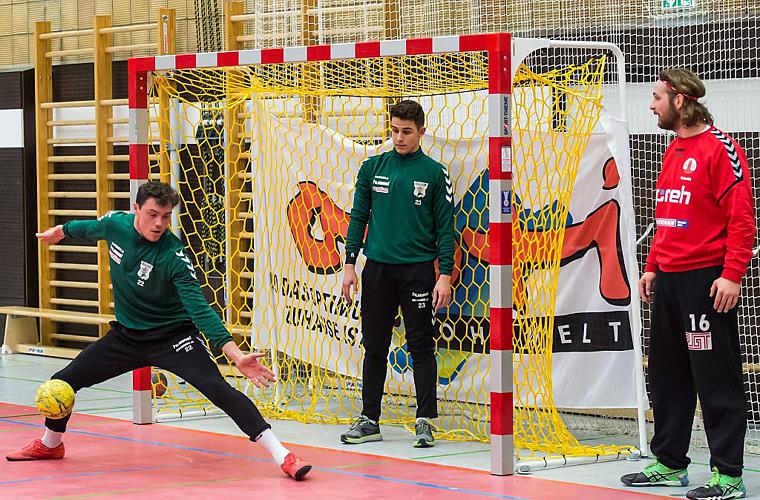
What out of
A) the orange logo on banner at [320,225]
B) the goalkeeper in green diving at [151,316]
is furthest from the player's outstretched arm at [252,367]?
the orange logo on banner at [320,225]

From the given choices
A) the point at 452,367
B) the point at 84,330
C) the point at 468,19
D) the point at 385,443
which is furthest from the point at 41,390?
the point at 84,330

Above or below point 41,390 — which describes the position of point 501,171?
above

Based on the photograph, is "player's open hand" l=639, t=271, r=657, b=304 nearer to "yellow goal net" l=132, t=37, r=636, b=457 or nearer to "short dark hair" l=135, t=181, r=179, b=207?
"yellow goal net" l=132, t=37, r=636, b=457

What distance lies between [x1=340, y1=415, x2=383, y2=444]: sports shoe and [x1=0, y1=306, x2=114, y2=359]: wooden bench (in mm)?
4321

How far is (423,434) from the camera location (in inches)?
252

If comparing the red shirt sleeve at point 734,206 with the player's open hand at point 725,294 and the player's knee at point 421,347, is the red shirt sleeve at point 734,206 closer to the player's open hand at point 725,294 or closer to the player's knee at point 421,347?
the player's open hand at point 725,294

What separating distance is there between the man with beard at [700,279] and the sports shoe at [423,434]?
52.3 inches

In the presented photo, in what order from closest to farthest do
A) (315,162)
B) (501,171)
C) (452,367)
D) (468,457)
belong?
(501,171) → (468,457) → (452,367) → (315,162)

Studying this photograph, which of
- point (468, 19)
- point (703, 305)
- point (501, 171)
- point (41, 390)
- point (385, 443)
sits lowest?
point (385, 443)

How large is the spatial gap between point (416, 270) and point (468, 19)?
89.6 inches

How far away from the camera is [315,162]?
7531 millimetres

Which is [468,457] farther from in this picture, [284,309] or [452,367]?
[284,309]

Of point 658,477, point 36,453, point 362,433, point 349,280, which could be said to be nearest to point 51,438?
point 36,453

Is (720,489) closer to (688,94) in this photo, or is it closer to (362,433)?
(688,94)
